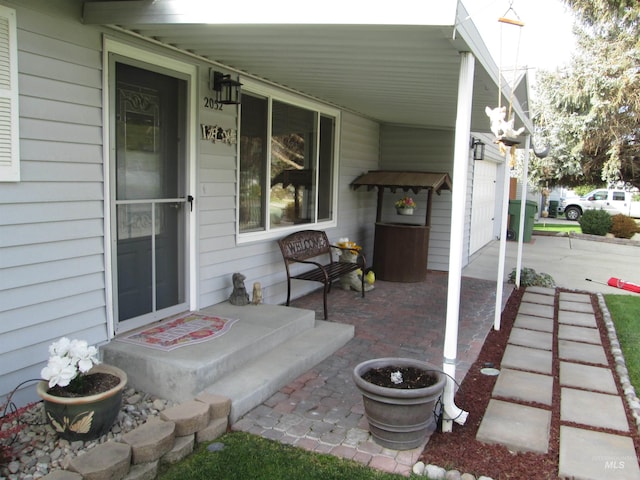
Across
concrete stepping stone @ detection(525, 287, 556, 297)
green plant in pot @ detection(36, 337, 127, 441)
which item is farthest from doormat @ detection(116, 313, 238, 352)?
concrete stepping stone @ detection(525, 287, 556, 297)

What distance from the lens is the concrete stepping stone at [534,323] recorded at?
5.27m

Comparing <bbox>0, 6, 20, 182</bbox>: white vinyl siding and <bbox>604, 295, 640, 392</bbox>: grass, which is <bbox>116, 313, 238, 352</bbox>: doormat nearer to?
<bbox>0, 6, 20, 182</bbox>: white vinyl siding

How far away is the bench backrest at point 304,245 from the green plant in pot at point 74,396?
8.72 feet

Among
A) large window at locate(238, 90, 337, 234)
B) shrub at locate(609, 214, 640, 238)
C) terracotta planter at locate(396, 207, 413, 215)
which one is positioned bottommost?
shrub at locate(609, 214, 640, 238)

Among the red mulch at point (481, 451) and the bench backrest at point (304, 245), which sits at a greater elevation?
the bench backrest at point (304, 245)

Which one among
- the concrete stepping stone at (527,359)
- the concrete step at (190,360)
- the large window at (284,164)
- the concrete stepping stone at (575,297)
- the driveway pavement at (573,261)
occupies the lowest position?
the concrete stepping stone at (527,359)

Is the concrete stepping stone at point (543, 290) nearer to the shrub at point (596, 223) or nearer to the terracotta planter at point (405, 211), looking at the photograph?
the terracotta planter at point (405, 211)

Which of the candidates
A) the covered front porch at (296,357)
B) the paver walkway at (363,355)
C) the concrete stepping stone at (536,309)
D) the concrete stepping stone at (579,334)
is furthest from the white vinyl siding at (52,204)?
the concrete stepping stone at (536,309)

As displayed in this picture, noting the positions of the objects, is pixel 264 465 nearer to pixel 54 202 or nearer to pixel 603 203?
pixel 54 202

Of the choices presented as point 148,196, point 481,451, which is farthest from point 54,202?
point 481,451

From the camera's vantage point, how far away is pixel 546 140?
15297mm

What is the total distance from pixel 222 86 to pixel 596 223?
1306 centimetres

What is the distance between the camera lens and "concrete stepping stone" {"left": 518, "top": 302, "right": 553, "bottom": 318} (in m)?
5.84

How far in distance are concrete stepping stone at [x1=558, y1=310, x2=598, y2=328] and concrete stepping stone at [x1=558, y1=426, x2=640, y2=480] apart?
2711mm
